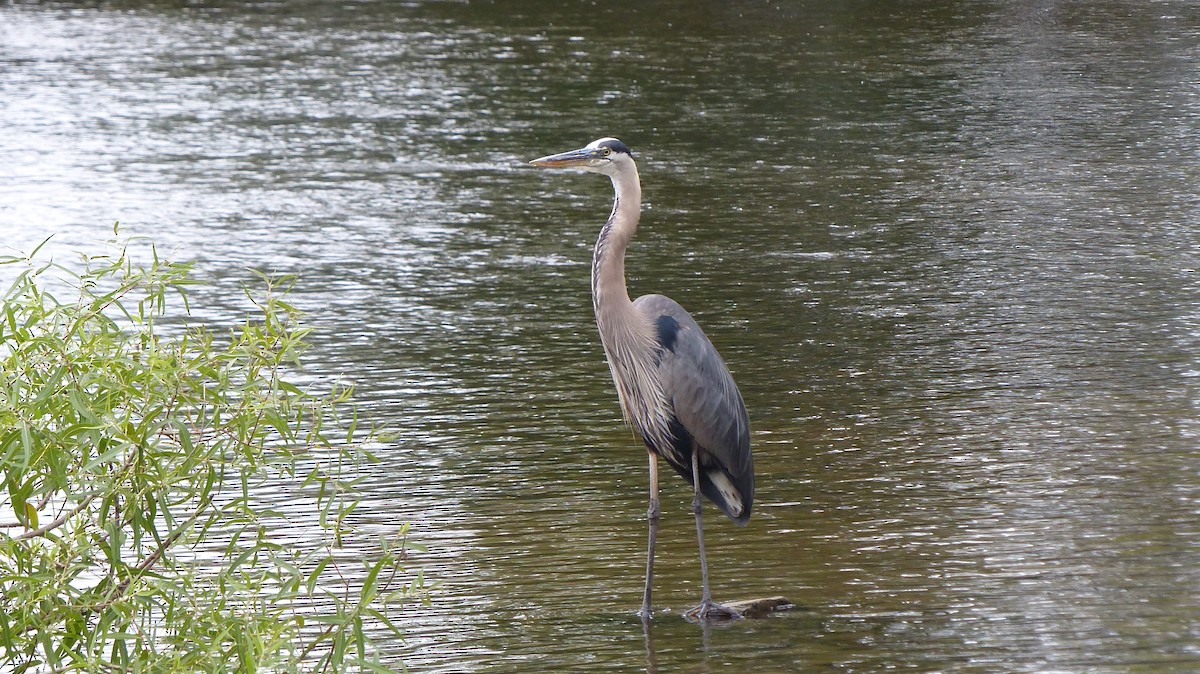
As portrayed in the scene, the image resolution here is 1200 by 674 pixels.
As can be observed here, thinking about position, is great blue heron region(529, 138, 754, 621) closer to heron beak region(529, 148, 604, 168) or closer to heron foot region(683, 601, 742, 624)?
heron beak region(529, 148, 604, 168)

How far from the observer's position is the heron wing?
614 centimetres

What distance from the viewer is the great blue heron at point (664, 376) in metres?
6.15

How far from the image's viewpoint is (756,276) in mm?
11219

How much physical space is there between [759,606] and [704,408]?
2.62ft

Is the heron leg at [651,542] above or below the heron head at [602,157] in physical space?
below

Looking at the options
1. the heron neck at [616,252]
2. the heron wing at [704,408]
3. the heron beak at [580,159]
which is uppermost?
the heron beak at [580,159]

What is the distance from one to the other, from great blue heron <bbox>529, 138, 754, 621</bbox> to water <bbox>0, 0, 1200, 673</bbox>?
45 cm

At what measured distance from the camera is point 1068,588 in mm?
5887

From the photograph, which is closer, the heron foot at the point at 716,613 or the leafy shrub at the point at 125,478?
the leafy shrub at the point at 125,478

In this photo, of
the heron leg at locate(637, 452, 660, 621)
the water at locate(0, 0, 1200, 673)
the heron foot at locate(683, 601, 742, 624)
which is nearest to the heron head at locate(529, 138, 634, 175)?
the heron leg at locate(637, 452, 660, 621)

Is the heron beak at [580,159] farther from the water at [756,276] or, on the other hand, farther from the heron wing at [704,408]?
the water at [756,276]

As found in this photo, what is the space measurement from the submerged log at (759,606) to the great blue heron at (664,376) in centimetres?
43

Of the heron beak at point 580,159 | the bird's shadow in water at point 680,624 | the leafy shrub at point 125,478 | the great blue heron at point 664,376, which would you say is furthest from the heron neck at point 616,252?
the leafy shrub at point 125,478

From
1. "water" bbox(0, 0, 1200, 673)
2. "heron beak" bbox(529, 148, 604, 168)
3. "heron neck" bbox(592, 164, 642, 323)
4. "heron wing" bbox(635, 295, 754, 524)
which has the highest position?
"heron beak" bbox(529, 148, 604, 168)
